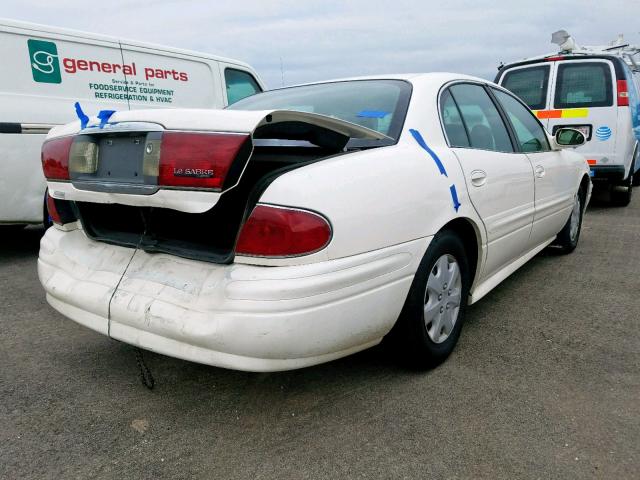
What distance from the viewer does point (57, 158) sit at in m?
2.21

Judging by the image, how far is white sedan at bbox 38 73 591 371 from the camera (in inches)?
70.2

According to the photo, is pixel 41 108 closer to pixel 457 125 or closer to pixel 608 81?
pixel 457 125

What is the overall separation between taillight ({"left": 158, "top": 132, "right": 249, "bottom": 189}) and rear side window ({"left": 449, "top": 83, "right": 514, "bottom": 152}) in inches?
60.4

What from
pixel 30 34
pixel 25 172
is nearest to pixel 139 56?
pixel 30 34

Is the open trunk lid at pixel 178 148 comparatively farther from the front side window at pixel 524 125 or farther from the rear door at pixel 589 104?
the rear door at pixel 589 104

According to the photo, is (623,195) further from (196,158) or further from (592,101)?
(196,158)

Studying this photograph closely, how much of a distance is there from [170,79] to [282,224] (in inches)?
177

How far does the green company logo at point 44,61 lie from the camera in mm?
4480

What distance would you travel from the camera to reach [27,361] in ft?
8.58

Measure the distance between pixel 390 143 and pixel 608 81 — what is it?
5553 millimetres

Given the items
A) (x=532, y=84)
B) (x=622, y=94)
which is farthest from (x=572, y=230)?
(x=532, y=84)

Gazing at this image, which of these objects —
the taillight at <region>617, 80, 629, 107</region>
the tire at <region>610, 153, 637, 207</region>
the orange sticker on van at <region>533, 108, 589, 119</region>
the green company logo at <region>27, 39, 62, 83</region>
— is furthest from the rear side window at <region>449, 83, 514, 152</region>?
the tire at <region>610, 153, 637, 207</region>

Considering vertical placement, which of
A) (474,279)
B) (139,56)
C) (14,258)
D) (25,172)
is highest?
(139,56)

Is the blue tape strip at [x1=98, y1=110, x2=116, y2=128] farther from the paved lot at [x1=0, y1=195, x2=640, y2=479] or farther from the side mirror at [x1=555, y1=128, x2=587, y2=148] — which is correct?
the side mirror at [x1=555, y1=128, x2=587, y2=148]
